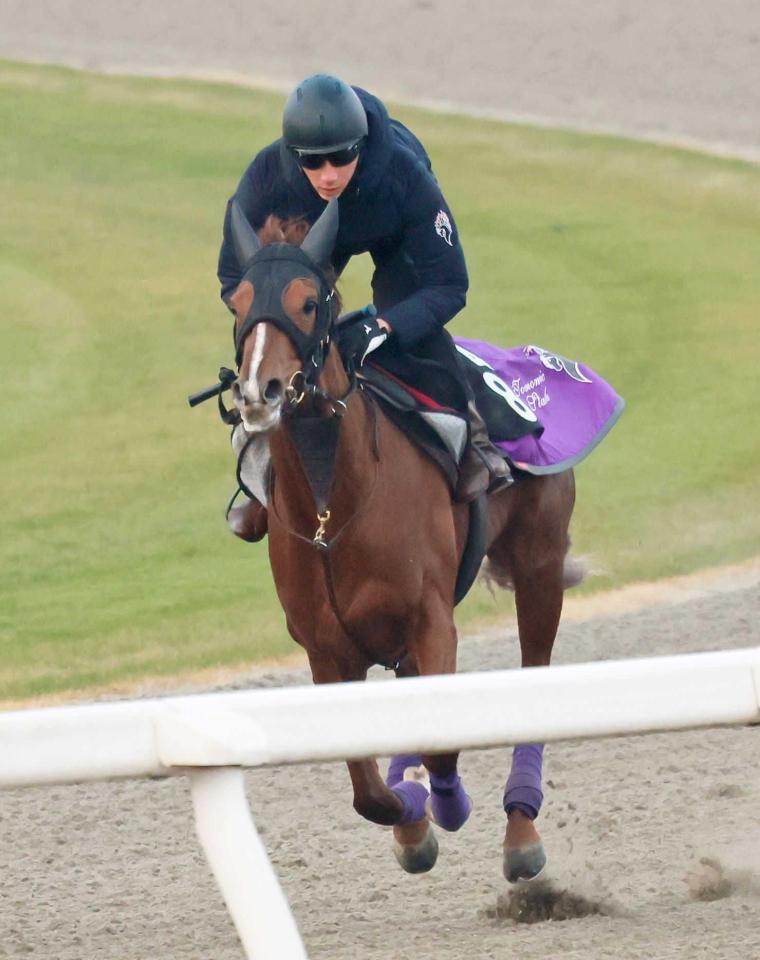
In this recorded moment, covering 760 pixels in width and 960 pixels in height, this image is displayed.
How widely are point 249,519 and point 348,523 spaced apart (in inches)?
26.5

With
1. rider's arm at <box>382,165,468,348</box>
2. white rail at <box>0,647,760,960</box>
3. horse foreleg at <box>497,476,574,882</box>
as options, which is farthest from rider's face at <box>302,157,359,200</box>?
white rail at <box>0,647,760,960</box>

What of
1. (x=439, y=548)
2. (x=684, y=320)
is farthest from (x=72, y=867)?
(x=684, y=320)

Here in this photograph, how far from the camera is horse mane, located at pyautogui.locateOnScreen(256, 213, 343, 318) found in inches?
195

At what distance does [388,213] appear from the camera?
5434mm

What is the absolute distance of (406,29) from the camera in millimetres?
19672

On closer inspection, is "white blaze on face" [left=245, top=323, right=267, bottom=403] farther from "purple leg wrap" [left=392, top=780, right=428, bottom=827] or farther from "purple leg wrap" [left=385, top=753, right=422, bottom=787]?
"purple leg wrap" [left=385, top=753, right=422, bottom=787]

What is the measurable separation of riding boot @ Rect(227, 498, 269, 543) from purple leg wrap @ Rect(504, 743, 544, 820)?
1.03 m

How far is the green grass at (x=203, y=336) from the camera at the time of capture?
8.99 metres

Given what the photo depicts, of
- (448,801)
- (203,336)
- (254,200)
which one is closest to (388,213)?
(254,200)

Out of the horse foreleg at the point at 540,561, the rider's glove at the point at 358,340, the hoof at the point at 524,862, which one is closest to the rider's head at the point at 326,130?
the rider's glove at the point at 358,340

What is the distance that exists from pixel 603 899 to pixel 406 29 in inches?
607

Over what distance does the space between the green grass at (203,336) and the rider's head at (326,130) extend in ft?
10.4

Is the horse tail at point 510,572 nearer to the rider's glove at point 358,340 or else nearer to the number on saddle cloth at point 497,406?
the number on saddle cloth at point 497,406

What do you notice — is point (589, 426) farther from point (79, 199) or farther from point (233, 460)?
point (79, 199)
